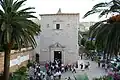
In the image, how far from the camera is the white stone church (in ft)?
135

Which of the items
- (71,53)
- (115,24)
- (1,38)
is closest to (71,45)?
(71,53)

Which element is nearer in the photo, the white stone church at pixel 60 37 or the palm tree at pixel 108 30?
the palm tree at pixel 108 30

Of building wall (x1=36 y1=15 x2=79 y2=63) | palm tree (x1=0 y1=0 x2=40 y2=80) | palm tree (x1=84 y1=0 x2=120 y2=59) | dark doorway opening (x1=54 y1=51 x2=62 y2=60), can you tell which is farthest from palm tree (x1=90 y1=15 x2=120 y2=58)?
dark doorway opening (x1=54 y1=51 x2=62 y2=60)

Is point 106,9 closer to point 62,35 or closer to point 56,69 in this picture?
point 56,69

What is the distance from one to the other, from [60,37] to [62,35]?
1.41ft

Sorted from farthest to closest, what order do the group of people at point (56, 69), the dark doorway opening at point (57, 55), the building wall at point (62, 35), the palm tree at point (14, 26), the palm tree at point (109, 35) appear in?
the dark doorway opening at point (57, 55)
the building wall at point (62, 35)
the group of people at point (56, 69)
the palm tree at point (14, 26)
the palm tree at point (109, 35)

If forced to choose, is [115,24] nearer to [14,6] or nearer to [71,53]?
[14,6]

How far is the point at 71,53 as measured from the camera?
4100cm

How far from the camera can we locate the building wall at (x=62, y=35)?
41.0 m

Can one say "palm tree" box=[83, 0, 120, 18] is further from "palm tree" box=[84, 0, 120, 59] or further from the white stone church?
the white stone church

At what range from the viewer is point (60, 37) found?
136ft

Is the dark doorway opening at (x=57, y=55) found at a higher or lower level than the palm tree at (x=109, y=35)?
lower

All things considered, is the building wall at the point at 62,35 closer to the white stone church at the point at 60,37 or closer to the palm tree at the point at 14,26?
the white stone church at the point at 60,37

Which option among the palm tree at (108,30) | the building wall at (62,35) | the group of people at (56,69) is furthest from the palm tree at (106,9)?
the building wall at (62,35)
